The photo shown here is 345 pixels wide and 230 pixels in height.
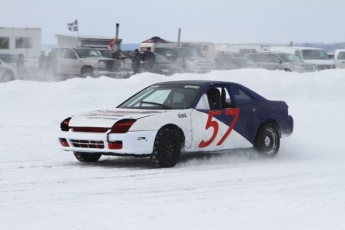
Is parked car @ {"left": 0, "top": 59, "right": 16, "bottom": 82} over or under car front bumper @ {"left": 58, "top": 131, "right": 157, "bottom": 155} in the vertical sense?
under

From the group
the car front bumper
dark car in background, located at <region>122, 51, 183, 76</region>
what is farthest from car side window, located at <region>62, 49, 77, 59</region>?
the car front bumper

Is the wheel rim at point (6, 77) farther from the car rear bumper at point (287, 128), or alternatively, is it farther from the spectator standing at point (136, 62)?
the car rear bumper at point (287, 128)

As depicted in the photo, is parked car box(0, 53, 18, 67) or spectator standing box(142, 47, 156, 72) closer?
spectator standing box(142, 47, 156, 72)

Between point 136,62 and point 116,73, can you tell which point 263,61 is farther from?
point 116,73

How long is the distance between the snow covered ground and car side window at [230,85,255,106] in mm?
830

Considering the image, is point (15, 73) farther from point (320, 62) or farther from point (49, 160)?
point (49, 160)

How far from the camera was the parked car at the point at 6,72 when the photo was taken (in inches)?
1359

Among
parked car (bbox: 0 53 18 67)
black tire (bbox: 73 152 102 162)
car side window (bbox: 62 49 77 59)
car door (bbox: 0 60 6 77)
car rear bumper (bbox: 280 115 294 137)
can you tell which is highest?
car side window (bbox: 62 49 77 59)

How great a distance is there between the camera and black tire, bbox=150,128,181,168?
34.6 feet

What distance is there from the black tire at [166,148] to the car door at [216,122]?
41cm

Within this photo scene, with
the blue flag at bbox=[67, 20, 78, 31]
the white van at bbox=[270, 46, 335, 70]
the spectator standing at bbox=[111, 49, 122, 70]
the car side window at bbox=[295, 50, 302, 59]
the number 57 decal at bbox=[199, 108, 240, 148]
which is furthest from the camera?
the blue flag at bbox=[67, 20, 78, 31]

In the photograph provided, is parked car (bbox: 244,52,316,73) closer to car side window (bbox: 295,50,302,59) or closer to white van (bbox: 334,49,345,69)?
car side window (bbox: 295,50,302,59)

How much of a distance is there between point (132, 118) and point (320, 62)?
3167 centimetres

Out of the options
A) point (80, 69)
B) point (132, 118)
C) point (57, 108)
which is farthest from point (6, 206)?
point (80, 69)
